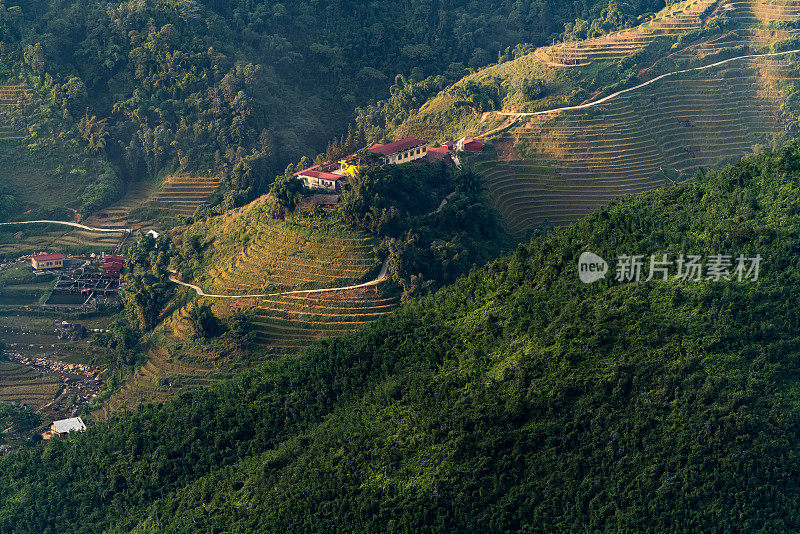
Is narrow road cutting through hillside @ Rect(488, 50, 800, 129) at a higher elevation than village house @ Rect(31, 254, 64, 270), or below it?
higher

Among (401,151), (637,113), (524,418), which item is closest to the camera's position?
(524,418)

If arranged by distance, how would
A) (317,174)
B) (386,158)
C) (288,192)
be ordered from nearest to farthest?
(288,192) → (317,174) → (386,158)

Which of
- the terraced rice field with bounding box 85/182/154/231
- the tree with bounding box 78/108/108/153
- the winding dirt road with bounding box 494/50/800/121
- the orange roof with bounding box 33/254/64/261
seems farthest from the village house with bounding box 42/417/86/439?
the winding dirt road with bounding box 494/50/800/121

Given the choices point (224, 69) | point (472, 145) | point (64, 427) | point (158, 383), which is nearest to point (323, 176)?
point (472, 145)

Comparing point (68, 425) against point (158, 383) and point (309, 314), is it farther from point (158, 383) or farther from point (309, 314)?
point (309, 314)

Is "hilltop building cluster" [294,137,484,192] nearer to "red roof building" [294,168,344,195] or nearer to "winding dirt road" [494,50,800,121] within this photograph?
"red roof building" [294,168,344,195]

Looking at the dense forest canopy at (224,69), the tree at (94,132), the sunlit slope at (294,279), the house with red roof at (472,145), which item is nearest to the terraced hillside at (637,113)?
the house with red roof at (472,145)
